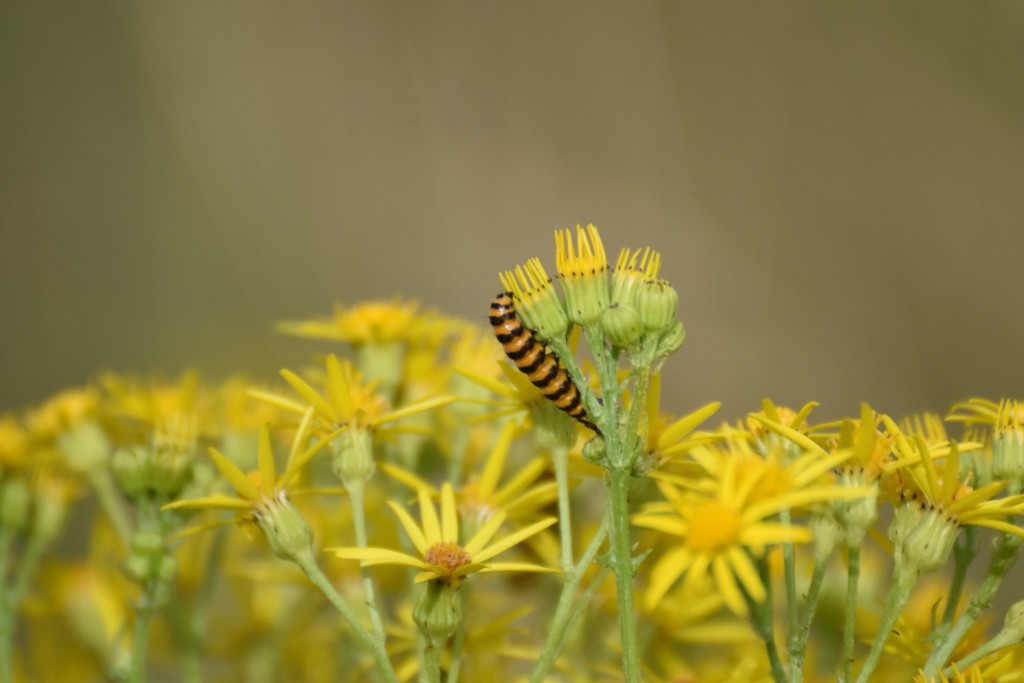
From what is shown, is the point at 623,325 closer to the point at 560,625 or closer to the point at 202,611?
the point at 560,625

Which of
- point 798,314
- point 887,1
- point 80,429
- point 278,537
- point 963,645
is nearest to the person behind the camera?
point 278,537

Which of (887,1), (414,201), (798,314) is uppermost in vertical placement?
(887,1)

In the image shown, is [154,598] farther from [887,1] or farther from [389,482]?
[887,1]

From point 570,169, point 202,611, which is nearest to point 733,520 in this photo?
point 202,611

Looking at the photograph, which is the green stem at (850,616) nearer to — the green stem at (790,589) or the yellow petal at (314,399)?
the green stem at (790,589)

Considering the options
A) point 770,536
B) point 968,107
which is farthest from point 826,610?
point 968,107

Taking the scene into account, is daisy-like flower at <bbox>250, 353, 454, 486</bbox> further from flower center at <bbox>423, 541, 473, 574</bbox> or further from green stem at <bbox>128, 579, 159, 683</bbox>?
green stem at <bbox>128, 579, 159, 683</bbox>

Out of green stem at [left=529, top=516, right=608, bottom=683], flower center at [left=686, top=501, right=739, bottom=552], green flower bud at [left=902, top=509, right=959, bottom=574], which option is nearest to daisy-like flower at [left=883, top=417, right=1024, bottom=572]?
green flower bud at [left=902, top=509, right=959, bottom=574]
